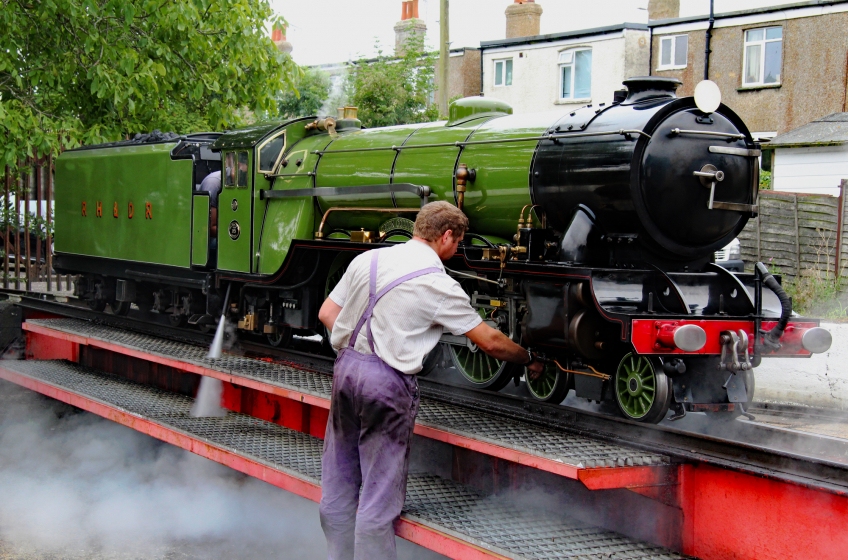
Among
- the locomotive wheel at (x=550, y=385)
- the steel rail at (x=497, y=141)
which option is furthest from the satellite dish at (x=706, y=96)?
the locomotive wheel at (x=550, y=385)

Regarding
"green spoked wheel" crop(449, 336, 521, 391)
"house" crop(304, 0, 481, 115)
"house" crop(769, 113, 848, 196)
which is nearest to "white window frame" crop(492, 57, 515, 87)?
"house" crop(304, 0, 481, 115)

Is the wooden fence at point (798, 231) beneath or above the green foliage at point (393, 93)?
beneath

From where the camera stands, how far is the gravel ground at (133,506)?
6.17m

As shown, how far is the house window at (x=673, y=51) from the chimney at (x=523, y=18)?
5.33 meters

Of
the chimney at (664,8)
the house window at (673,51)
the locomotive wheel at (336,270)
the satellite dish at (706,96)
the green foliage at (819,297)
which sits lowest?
the green foliage at (819,297)

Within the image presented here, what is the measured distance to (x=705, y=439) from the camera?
14.8 ft

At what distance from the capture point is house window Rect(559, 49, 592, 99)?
26.0 meters

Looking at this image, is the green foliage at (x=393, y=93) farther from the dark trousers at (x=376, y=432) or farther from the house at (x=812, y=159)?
the dark trousers at (x=376, y=432)

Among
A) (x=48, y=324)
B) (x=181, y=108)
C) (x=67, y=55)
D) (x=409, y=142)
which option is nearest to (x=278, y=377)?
(x=409, y=142)

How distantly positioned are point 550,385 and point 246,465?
2.05 m

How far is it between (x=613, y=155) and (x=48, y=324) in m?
6.49

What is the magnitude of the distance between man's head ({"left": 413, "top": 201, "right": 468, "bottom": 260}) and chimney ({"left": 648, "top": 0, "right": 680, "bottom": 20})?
2404 cm

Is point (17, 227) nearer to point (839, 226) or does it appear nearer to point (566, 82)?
point (839, 226)

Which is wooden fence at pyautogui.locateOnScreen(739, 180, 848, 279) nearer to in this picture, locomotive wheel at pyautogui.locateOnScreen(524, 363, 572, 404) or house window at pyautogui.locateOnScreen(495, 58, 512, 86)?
locomotive wheel at pyautogui.locateOnScreen(524, 363, 572, 404)
